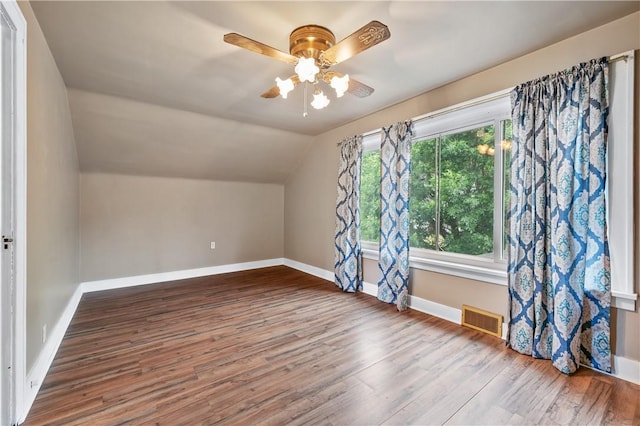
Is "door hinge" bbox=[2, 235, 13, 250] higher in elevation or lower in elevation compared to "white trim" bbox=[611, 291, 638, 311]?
higher

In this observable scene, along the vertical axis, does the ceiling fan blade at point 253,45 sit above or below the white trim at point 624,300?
above

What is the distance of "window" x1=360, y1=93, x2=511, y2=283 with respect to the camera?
2.64m

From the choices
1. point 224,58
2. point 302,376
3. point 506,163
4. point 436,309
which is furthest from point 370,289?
point 224,58

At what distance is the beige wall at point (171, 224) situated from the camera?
3.99m

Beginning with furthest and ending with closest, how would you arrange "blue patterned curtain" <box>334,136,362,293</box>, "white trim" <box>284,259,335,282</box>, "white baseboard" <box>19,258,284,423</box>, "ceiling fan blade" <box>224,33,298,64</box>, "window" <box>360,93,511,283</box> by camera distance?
"white trim" <box>284,259,335,282</box>
"blue patterned curtain" <box>334,136,362,293</box>
"window" <box>360,93,511,283</box>
"white baseboard" <box>19,258,284,423</box>
"ceiling fan blade" <box>224,33,298,64</box>

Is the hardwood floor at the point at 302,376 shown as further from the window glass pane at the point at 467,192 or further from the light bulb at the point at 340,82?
the light bulb at the point at 340,82

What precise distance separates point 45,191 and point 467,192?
3.70 m

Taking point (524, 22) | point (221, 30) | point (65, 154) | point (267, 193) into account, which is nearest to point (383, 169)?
point (524, 22)

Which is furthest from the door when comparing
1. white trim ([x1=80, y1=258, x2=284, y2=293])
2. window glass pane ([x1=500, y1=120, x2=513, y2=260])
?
window glass pane ([x1=500, y1=120, x2=513, y2=260])

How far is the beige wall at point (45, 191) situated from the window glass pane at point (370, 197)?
3328 mm

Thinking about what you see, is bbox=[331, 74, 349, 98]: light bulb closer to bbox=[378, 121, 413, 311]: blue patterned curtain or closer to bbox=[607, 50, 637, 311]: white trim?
bbox=[378, 121, 413, 311]: blue patterned curtain

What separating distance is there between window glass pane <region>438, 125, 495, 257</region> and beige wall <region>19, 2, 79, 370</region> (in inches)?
138

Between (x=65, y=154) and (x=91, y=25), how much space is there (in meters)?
1.53

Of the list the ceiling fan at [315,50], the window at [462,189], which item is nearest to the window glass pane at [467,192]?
the window at [462,189]
